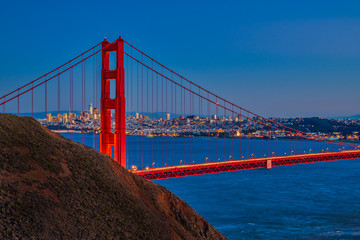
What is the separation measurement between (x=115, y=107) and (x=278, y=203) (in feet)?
79.9

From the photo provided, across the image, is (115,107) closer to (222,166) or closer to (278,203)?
(222,166)

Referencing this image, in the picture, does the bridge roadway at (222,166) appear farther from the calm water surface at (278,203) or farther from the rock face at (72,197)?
the rock face at (72,197)

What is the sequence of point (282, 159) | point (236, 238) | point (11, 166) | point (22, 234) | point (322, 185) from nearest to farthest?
point (22, 234)
point (11, 166)
point (236, 238)
point (282, 159)
point (322, 185)

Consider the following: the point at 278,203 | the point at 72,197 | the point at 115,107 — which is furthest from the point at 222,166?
the point at 72,197

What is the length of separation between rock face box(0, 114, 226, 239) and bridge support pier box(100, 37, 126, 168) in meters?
7.99

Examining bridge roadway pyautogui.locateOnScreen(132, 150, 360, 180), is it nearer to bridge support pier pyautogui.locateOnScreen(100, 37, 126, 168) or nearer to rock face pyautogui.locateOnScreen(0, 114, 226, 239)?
bridge support pier pyautogui.locateOnScreen(100, 37, 126, 168)

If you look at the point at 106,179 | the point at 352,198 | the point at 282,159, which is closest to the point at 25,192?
the point at 106,179

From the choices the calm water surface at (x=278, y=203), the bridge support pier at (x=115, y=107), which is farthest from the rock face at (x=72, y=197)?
the calm water surface at (x=278, y=203)

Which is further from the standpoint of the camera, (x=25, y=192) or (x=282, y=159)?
(x=282, y=159)

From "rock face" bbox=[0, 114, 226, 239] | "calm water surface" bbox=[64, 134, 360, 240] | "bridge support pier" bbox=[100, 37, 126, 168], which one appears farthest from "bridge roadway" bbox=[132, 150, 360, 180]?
"rock face" bbox=[0, 114, 226, 239]

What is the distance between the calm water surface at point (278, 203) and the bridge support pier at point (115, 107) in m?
10.5

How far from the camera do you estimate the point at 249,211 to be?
124 ft

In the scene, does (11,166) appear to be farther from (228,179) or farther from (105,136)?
(228,179)

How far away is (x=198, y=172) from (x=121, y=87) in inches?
363
